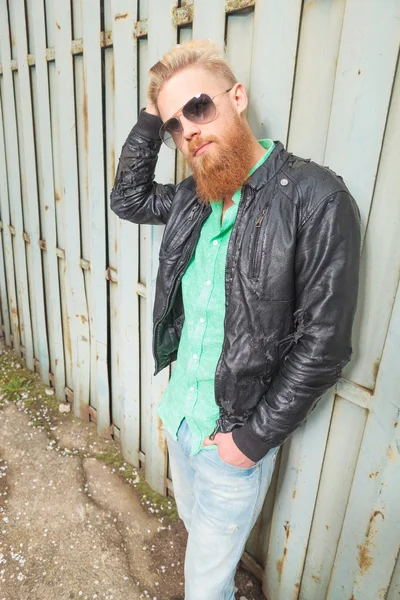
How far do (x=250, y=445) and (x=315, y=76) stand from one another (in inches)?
57.6

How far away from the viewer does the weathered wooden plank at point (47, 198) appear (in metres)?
3.12

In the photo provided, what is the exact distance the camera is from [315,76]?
1.67 m

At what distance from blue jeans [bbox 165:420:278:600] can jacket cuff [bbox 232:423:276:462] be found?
123 millimetres

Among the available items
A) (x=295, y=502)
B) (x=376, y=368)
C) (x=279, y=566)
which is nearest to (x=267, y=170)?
(x=376, y=368)

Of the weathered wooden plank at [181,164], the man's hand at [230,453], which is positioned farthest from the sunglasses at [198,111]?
the man's hand at [230,453]

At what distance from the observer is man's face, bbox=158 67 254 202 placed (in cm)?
159

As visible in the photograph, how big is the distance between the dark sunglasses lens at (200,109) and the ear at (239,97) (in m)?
0.11

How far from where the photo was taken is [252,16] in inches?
72.8

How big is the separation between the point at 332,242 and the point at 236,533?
4.15ft

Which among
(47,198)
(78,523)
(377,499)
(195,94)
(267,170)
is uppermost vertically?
(195,94)

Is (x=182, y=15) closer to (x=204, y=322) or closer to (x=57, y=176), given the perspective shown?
(x=204, y=322)

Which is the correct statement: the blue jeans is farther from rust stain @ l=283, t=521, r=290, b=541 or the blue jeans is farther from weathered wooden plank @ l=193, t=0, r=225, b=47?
weathered wooden plank @ l=193, t=0, r=225, b=47

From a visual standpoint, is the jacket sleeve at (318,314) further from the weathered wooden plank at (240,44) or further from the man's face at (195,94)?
the weathered wooden plank at (240,44)

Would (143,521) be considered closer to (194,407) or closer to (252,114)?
(194,407)
